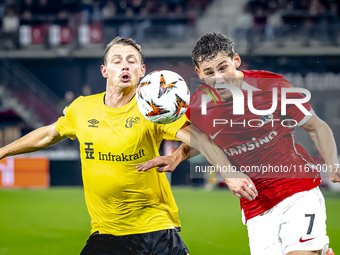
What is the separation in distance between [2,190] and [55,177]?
1.85 meters

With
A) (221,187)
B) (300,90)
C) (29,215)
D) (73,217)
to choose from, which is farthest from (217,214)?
(300,90)

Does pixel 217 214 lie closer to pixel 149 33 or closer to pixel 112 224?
pixel 112 224

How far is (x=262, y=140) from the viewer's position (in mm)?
3395

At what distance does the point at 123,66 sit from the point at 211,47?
733 millimetres

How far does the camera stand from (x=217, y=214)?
9453mm

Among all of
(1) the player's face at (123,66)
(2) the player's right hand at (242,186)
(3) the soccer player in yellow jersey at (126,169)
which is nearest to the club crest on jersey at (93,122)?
(3) the soccer player in yellow jersey at (126,169)

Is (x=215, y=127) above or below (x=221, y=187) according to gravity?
above

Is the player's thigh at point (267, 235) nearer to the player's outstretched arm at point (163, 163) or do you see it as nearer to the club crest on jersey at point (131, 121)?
the player's outstretched arm at point (163, 163)

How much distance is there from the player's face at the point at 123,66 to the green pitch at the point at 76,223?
3512mm

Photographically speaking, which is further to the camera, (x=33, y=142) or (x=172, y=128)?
(x=33, y=142)

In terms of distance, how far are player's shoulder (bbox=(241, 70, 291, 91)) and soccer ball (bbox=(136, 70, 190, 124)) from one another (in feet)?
2.14

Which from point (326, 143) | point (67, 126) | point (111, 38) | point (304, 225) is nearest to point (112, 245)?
point (67, 126)

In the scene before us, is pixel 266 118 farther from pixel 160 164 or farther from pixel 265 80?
pixel 160 164

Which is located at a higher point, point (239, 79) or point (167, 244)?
point (239, 79)
